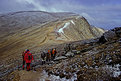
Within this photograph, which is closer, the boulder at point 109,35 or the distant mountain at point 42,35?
the boulder at point 109,35

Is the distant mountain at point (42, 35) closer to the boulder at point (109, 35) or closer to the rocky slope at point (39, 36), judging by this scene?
the rocky slope at point (39, 36)

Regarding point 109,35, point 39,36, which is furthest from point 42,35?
point 109,35

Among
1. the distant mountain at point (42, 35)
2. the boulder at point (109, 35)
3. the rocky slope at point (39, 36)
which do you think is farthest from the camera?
the distant mountain at point (42, 35)

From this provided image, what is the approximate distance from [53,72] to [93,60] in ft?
13.2

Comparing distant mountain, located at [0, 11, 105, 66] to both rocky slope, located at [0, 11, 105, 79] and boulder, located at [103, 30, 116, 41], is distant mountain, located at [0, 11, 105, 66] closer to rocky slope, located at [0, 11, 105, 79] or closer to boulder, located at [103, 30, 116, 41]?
rocky slope, located at [0, 11, 105, 79]

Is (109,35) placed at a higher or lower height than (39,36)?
higher

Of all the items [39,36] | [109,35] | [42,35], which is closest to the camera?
[109,35]

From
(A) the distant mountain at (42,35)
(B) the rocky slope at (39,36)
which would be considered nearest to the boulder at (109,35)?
(B) the rocky slope at (39,36)

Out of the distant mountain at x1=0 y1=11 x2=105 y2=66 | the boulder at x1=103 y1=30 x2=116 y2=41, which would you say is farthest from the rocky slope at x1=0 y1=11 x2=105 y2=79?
the boulder at x1=103 y1=30 x2=116 y2=41

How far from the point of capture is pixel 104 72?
347 inches

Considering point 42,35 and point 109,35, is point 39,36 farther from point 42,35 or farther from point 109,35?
point 109,35

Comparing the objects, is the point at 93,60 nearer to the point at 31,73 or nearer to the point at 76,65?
the point at 76,65

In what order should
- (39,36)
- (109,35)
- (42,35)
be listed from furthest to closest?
(42,35)
(39,36)
(109,35)

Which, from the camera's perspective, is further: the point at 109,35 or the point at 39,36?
the point at 39,36
